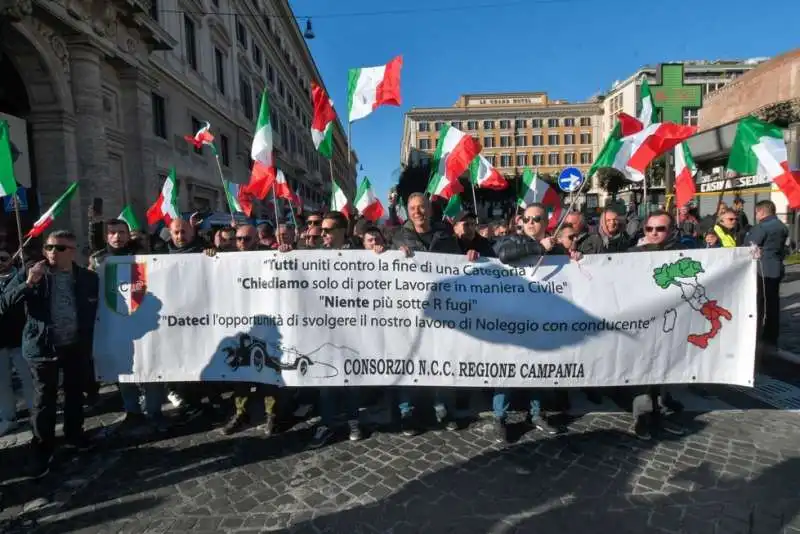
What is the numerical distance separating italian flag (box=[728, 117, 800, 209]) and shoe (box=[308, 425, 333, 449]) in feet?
13.9

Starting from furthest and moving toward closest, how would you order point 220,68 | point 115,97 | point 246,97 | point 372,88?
point 246,97 → point 220,68 → point 115,97 → point 372,88

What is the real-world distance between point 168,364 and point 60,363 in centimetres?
73

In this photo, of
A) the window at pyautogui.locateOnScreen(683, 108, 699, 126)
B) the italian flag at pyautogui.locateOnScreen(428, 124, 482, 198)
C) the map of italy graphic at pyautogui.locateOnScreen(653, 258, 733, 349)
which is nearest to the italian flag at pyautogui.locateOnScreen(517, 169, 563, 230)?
the italian flag at pyautogui.locateOnScreen(428, 124, 482, 198)

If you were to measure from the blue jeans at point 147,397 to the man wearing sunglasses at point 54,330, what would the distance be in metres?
0.38

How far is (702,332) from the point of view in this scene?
377 centimetres

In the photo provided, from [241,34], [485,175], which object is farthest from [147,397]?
[241,34]

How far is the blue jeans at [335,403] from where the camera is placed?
392cm

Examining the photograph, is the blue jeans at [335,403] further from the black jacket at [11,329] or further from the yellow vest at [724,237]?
the yellow vest at [724,237]

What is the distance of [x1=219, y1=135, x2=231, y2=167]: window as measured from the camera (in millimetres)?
22578

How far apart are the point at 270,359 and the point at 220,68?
23.2m

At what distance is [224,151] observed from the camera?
2314 centimetres

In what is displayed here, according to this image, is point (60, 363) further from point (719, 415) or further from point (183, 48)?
point (183, 48)

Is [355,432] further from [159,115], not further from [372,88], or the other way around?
[159,115]

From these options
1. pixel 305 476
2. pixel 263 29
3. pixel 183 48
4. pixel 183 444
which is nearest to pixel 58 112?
pixel 183 48
